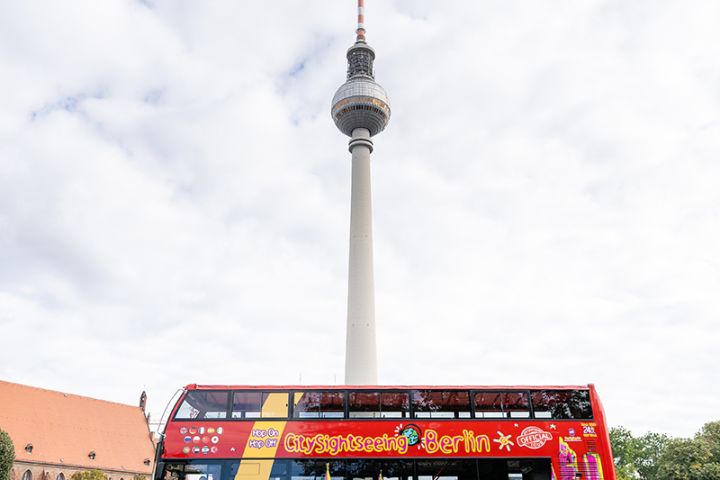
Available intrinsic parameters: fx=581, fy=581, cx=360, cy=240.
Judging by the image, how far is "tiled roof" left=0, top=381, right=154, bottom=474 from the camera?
208ft

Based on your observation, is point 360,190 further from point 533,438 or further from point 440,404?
point 533,438

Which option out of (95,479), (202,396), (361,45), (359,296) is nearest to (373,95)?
(361,45)

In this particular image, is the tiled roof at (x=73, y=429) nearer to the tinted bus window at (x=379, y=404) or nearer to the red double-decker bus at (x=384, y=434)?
the red double-decker bus at (x=384, y=434)

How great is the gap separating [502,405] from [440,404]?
182 cm

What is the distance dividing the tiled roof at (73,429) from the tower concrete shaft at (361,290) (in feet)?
118

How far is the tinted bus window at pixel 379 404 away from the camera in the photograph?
1700cm

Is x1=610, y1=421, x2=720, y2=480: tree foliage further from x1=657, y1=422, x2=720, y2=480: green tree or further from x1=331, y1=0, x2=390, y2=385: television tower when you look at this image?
x1=331, y1=0, x2=390, y2=385: television tower

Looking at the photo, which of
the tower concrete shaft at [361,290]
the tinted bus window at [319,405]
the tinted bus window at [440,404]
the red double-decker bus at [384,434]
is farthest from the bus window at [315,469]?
the tower concrete shaft at [361,290]

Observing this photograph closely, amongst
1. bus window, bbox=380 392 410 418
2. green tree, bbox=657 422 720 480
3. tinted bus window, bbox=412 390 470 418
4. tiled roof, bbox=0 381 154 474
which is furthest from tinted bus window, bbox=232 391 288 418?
tiled roof, bbox=0 381 154 474

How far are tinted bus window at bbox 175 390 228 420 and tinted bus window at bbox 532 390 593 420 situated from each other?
30.1 feet

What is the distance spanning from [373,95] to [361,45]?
25.5 ft

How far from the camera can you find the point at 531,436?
16.8 metres

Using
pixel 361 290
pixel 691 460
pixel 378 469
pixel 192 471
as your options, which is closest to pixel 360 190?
pixel 361 290

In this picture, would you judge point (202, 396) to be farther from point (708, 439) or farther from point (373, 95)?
point (708, 439)
